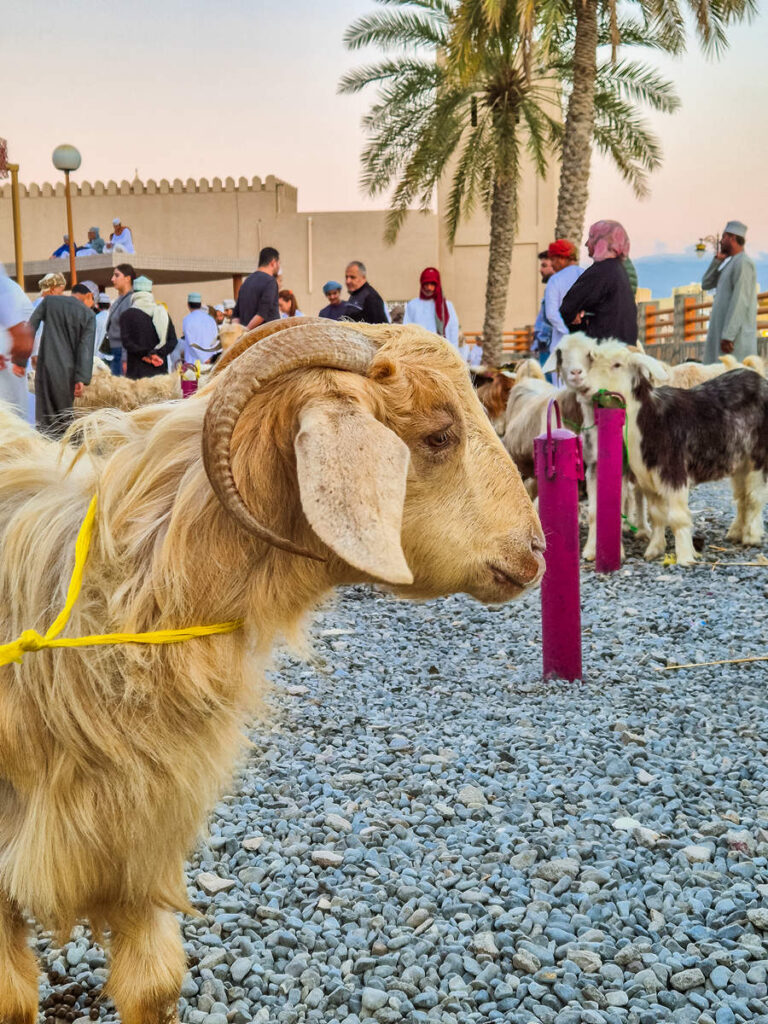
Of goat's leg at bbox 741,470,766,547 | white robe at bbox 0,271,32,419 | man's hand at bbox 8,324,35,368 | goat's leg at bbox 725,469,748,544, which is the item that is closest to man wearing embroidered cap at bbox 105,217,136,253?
goat's leg at bbox 725,469,748,544


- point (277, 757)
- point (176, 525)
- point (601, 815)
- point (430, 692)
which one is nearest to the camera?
point (176, 525)

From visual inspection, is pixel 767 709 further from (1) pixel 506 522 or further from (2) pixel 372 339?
(2) pixel 372 339

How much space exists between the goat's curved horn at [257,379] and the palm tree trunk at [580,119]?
15.6 m

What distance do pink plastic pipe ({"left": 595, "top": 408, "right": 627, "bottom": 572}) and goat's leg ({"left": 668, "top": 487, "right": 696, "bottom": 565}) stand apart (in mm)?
461

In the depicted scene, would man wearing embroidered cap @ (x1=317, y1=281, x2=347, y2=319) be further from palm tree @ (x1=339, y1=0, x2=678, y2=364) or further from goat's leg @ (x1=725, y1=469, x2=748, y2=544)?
palm tree @ (x1=339, y1=0, x2=678, y2=364)

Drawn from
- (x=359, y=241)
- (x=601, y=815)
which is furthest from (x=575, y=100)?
(x=359, y=241)

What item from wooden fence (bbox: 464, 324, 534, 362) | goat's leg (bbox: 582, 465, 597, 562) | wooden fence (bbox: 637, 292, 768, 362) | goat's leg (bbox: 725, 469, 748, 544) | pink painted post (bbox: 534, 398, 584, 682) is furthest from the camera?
wooden fence (bbox: 464, 324, 534, 362)

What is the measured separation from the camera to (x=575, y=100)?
1590 cm

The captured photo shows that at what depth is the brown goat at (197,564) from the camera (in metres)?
1.75

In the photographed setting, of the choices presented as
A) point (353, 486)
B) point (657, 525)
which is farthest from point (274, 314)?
point (353, 486)

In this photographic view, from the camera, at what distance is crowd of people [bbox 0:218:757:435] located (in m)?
7.86

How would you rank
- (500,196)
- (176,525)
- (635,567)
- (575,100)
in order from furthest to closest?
(500,196)
(575,100)
(635,567)
(176,525)

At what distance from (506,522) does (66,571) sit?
861 millimetres

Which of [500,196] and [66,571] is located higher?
[500,196]
